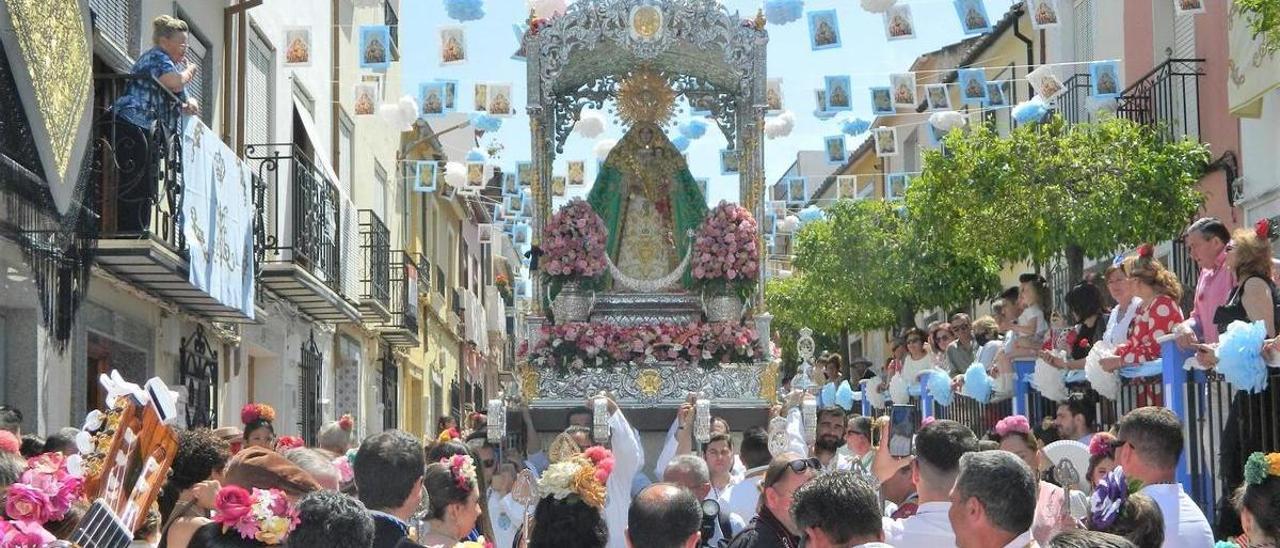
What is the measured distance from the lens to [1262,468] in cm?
591

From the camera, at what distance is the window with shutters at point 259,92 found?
1823 centimetres

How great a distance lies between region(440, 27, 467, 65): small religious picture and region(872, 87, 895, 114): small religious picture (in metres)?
5.24

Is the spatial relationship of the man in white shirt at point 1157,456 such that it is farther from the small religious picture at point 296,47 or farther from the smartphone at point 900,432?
the small religious picture at point 296,47

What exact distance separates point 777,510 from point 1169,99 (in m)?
15.6

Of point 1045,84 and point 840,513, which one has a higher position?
point 1045,84

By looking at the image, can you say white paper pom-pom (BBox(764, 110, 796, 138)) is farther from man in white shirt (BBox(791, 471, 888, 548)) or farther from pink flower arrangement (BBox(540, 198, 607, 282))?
man in white shirt (BBox(791, 471, 888, 548))

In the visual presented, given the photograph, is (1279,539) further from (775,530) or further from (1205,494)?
(1205,494)

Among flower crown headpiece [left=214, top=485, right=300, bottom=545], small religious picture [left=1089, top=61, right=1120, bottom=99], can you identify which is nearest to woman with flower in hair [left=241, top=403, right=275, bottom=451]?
flower crown headpiece [left=214, top=485, right=300, bottom=545]

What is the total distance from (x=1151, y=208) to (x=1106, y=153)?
717 mm

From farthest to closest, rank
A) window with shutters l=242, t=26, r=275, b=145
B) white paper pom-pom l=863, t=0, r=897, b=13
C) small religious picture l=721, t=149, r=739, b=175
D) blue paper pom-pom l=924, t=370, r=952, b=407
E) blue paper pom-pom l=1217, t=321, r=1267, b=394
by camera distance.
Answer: small religious picture l=721, t=149, r=739, b=175, window with shutters l=242, t=26, r=275, b=145, white paper pom-pom l=863, t=0, r=897, b=13, blue paper pom-pom l=924, t=370, r=952, b=407, blue paper pom-pom l=1217, t=321, r=1267, b=394

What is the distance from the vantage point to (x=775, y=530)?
6199 millimetres

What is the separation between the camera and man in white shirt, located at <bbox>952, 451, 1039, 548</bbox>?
4.99 meters

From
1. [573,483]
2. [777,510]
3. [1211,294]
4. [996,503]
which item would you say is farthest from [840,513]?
[1211,294]

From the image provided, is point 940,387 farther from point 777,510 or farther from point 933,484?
point 933,484
